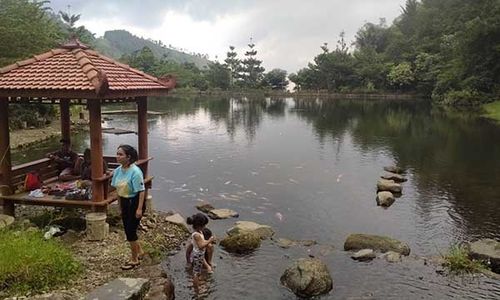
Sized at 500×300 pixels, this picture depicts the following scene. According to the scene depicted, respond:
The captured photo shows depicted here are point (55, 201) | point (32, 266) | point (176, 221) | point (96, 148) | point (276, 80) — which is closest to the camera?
point (32, 266)

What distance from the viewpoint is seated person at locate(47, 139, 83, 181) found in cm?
1188

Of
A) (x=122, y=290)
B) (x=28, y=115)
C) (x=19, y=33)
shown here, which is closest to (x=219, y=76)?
(x=28, y=115)

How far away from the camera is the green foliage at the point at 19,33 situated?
2808 centimetres

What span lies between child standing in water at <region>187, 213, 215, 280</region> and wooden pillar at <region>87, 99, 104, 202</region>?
7.35 feet

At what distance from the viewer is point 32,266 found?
24.7 feet

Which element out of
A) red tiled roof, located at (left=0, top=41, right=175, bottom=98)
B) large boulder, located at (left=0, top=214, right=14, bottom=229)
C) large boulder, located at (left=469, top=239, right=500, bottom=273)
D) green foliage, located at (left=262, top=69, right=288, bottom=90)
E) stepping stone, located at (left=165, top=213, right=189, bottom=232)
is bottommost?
large boulder, located at (left=469, top=239, right=500, bottom=273)

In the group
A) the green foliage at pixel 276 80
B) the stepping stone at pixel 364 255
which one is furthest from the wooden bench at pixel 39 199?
the green foliage at pixel 276 80

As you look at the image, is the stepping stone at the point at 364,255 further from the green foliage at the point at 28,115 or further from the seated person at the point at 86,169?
the green foliage at the point at 28,115

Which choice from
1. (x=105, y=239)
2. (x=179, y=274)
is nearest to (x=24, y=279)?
(x=105, y=239)

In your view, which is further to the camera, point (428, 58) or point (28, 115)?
point (428, 58)

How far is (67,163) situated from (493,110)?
47.6 metres

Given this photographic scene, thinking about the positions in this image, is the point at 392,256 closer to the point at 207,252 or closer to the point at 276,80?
the point at 207,252

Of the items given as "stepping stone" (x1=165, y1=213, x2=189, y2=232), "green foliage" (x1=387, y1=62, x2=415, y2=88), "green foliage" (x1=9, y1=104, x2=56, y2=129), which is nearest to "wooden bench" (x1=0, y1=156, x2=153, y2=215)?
"stepping stone" (x1=165, y1=213, x2=189, y2=232)

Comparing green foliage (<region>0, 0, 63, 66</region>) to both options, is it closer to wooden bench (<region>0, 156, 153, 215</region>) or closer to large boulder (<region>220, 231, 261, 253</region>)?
wooden bench (<region>0, 156, 153, 215</region>)
